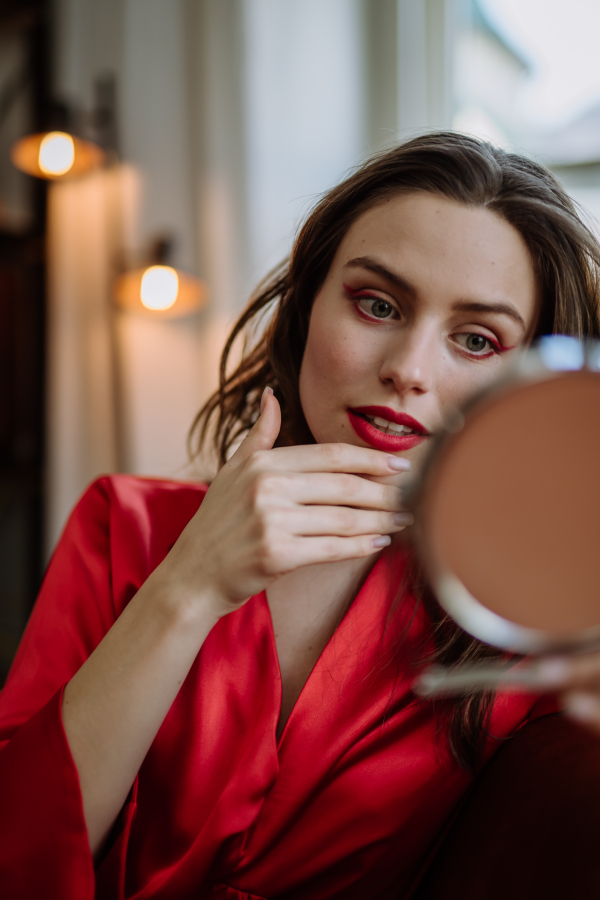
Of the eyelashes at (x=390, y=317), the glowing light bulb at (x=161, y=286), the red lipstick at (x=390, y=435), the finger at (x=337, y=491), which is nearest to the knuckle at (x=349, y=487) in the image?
the finger at (x=337, y=491)

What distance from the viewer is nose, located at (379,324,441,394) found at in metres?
0.67

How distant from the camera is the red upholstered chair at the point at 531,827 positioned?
568mm

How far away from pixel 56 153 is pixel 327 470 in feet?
6.70

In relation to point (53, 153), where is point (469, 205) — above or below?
below

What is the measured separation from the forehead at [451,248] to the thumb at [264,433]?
0.20 meters

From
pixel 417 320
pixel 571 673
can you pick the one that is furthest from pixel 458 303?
pixel 571 673

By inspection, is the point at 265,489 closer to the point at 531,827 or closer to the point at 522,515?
the point at 522,515

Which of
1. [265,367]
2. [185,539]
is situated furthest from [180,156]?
[185,539]

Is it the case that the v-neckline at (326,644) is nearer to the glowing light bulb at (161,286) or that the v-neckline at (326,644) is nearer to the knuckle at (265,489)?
the knuckle at (265,489)

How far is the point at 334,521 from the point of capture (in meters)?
0.60

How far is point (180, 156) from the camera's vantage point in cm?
228

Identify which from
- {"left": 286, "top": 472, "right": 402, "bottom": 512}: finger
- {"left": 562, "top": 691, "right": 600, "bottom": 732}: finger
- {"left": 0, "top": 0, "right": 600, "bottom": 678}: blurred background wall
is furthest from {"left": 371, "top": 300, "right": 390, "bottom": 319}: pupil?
{"left": 0, "top": 0, "right": 600, "bottom": 678}: blurred background wall

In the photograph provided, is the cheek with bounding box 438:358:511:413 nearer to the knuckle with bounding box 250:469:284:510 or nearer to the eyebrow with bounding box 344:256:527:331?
the eyebrow with bounding box 344:256:527:331

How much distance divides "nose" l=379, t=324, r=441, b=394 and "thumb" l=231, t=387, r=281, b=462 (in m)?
0.12
